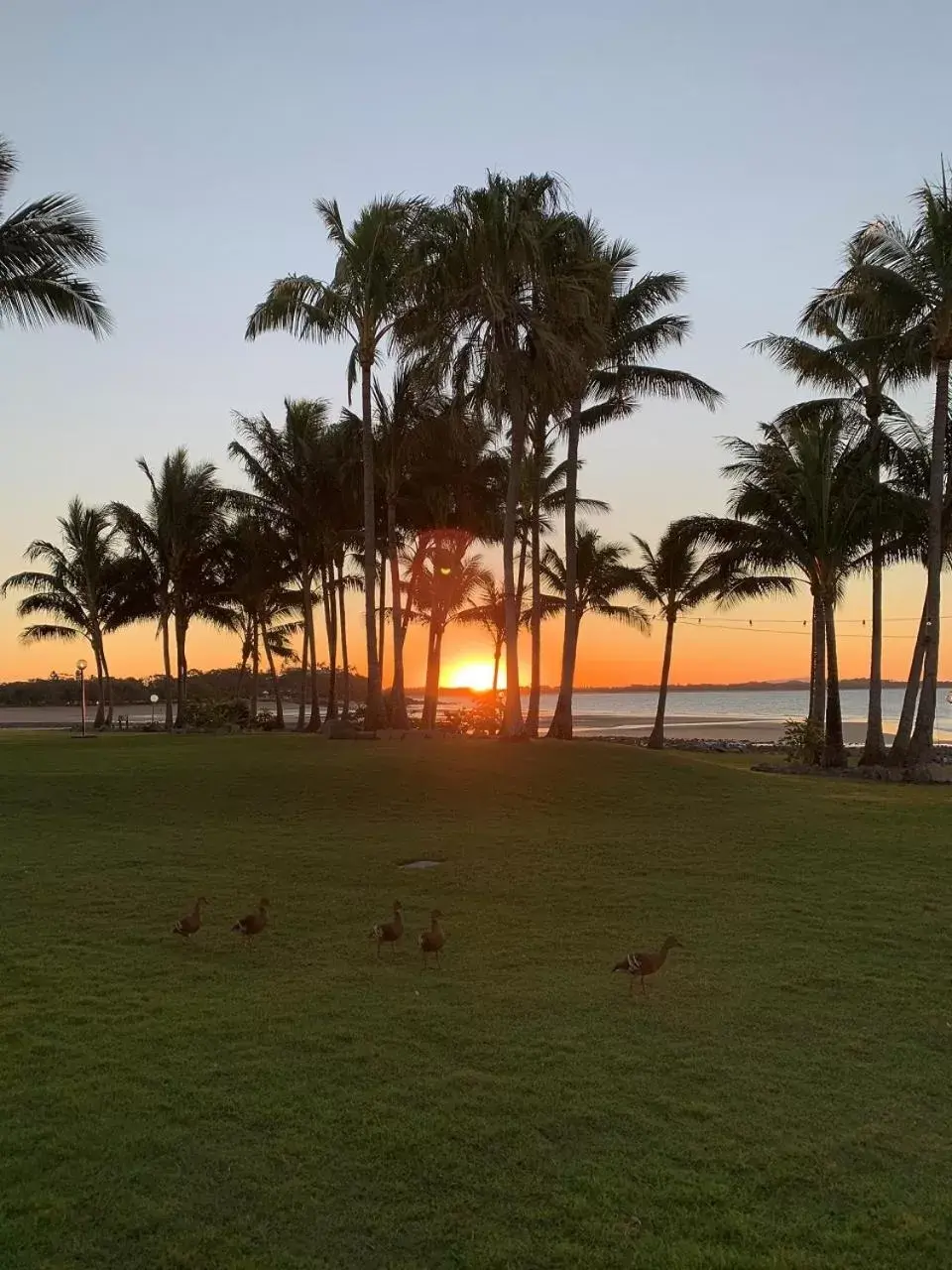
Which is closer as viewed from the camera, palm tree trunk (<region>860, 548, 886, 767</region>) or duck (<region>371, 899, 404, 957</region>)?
duck (<region>371, 899, 404, 957</region>)

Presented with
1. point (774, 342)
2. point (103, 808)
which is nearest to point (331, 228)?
point (774, 342)

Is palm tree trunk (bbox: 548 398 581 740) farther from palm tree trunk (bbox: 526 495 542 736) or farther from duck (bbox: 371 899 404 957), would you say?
duck (bbox: 371 899 404 957)

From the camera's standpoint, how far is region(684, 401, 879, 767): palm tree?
26.5 metres

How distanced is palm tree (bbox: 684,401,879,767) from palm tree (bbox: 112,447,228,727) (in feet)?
70.7

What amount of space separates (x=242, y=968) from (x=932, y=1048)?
5.55 meters

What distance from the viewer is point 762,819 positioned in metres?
16.0

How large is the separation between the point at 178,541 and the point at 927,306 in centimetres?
2869

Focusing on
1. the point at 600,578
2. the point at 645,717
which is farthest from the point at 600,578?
the point at 645,717

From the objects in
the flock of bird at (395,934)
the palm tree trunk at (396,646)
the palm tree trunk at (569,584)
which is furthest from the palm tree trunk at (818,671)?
the flock of bird at (395,934)

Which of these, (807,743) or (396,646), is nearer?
(807,743)

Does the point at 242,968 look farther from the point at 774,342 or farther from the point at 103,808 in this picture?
the point at 774,342

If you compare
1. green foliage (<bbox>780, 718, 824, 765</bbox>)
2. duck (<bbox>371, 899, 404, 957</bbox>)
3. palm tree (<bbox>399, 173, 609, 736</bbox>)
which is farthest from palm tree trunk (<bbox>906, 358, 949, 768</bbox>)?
duck (<bbox>371, 899, 404, 957</bbox>)

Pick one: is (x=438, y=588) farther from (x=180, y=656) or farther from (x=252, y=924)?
(x=252, y=924)

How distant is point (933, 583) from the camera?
23.5 meters
